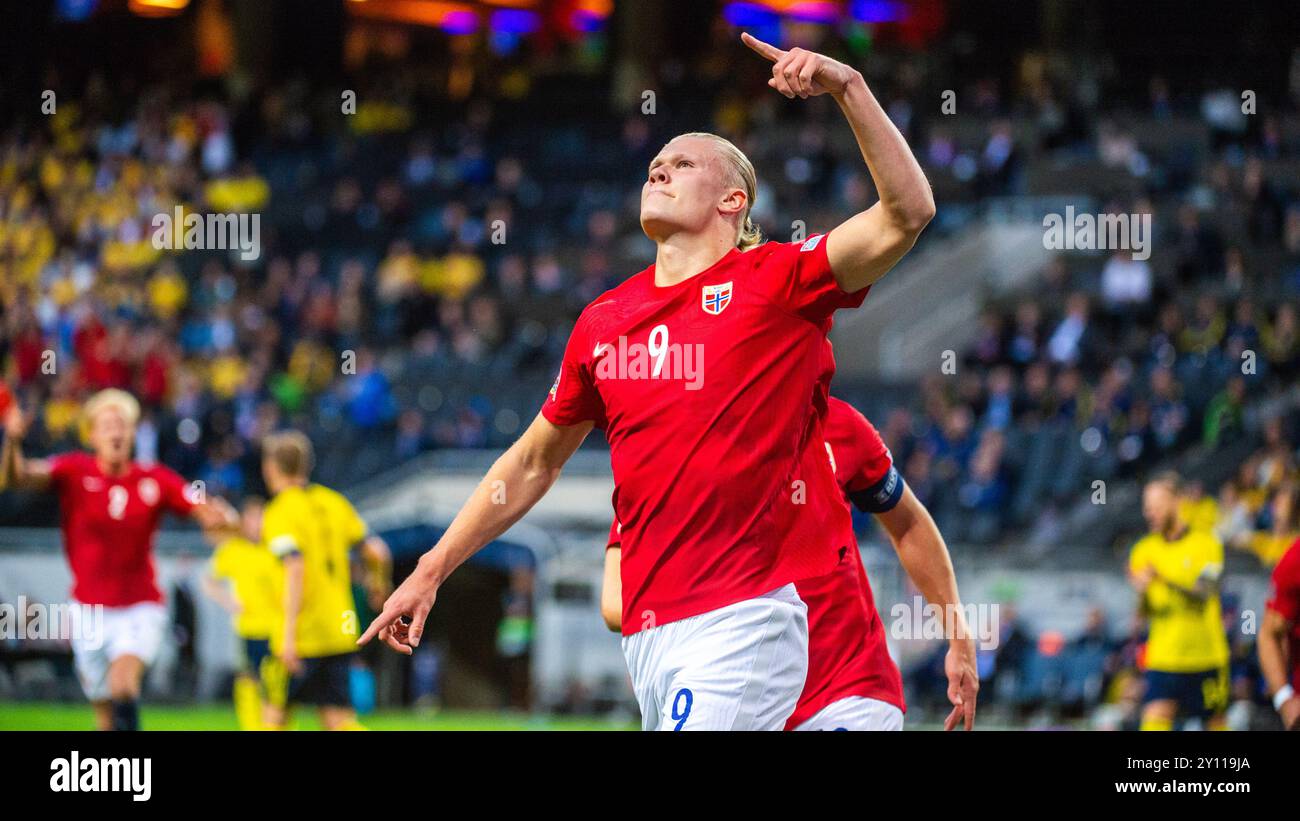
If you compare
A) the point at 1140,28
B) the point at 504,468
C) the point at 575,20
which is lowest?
the point at 504,468

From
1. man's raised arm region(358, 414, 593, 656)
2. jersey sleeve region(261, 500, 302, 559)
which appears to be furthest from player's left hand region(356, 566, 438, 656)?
jersey sleeve region(261, 500, 302, 559)

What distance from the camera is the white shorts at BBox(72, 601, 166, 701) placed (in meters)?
9.38

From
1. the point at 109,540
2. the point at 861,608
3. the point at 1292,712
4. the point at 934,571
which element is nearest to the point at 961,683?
the point at 934,571

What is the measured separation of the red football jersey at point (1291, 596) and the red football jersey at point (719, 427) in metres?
2.99

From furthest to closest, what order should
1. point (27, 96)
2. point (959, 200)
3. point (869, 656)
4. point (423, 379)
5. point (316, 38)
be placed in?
1. point (316, 38)
2. point (27, 96)
3. point (959, 200)
4. point (423, 379)
5. point (869, 656)

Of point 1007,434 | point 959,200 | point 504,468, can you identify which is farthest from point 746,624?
point 959,200

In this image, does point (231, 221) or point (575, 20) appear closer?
point (231, 221)

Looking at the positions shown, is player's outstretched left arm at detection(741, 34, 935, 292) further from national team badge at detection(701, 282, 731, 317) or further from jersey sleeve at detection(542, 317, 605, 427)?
jersey sleeve at detection(542, 317, 605, 427)

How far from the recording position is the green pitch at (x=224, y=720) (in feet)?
44.2

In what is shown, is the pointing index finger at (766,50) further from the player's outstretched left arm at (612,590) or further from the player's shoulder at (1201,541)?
the player's shoulder at (1201,541)
